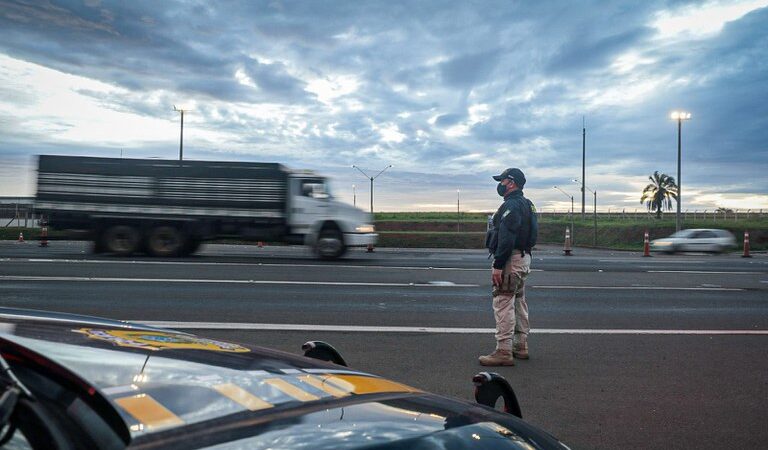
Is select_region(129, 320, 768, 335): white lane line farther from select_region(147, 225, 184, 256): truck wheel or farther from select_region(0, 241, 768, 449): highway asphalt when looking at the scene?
select_region(147, 225, 184, 256): truck wheel

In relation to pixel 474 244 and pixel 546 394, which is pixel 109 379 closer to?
pixel 546 394

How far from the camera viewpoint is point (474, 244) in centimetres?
4447

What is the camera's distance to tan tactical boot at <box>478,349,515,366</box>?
6.44m

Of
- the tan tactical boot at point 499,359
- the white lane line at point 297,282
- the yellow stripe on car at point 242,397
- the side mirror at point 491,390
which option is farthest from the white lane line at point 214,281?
the yellow stripe on car at point 242,397

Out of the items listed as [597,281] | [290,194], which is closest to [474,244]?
[290,194]

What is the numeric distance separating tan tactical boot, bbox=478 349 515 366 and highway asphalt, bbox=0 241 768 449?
0.48ft

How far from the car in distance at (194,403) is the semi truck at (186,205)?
19068mm

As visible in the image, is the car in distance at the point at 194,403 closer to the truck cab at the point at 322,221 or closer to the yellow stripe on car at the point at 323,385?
the yellow stripe on car at the point at 323,385

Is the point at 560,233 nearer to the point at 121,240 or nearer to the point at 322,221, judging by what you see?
the point at 322,221

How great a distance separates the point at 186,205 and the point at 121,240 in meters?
2.20

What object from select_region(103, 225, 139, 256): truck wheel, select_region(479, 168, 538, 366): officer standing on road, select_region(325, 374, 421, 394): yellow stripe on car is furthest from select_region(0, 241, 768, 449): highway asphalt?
select_region(325, 374, 421, 394): yellow stripe on car

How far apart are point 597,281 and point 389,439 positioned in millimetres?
14609

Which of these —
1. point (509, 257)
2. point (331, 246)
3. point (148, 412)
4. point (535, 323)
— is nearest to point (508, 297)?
point (509, 257)

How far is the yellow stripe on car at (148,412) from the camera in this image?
1.32 metres
